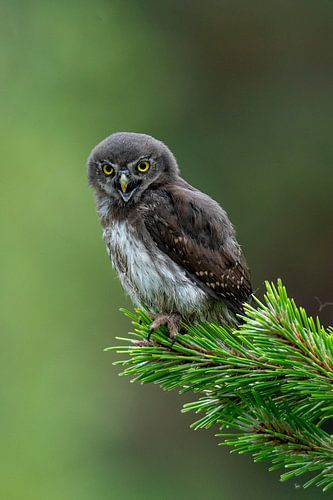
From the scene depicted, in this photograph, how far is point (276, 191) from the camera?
8.17 meters

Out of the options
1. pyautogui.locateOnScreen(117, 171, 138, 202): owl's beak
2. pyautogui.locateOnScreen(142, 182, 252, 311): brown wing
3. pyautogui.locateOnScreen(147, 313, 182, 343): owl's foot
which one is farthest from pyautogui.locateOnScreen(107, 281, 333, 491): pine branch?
pyautogui.locateOnScreen(117, 171, 138, 202): owl's beak

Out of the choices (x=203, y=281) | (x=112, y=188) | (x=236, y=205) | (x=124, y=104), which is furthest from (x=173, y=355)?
(x=124, y=104)

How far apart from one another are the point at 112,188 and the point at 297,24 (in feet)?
16.6

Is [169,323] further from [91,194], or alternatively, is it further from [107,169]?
[91,194]

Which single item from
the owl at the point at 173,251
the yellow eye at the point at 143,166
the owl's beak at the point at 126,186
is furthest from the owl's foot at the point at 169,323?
the yellow eye at the point at 143,166

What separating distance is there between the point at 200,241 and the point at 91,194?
173 inches

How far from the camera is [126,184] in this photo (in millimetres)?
4211

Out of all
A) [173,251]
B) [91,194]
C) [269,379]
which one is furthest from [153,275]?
[91,194]

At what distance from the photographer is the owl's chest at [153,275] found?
3.94 meters

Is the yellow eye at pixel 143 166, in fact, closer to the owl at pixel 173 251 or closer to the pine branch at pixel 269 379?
the owl at pixel 173 251

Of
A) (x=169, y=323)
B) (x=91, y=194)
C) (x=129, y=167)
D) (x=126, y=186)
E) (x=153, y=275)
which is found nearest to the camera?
(x=169, y=323)

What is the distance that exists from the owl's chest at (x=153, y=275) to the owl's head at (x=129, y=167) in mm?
228

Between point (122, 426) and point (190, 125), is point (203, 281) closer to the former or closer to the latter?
point (190, 125)

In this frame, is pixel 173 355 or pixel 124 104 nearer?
pixel 173 355
